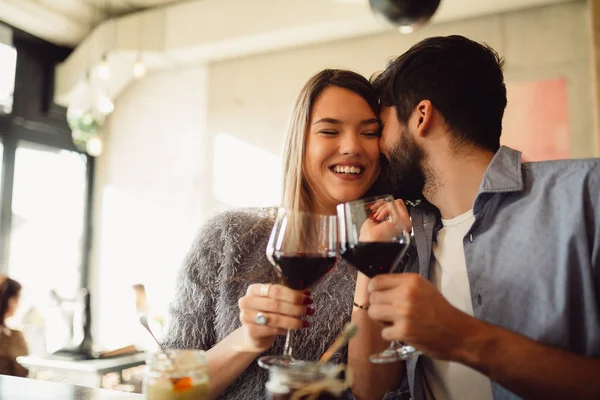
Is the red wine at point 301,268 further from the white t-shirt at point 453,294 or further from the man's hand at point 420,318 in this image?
the white t-shirt at point 453,294

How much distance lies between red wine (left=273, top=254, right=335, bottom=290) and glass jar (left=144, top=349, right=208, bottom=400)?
0.27m

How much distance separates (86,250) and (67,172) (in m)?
0.98

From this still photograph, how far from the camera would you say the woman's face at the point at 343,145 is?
5.82 ft

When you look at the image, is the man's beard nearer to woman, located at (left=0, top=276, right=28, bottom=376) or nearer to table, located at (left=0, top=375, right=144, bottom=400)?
table, located at (left=0, top=375, right=144, bottom=400)

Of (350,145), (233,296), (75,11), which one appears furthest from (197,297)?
(75,11)

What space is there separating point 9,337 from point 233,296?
8.26 feet

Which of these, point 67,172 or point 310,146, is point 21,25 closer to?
point 67,172

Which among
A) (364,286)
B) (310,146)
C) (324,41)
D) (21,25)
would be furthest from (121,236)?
(364,286)

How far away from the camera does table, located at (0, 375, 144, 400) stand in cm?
117

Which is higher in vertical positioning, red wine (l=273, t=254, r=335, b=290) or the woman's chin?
the woman's chin

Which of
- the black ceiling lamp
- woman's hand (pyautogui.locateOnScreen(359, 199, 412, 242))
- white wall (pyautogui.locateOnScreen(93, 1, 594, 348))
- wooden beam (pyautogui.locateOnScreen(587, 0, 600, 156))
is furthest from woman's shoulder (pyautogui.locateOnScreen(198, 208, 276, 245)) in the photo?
white wall (pyautogui.locateOnScreen(93, 1, 594, 348))

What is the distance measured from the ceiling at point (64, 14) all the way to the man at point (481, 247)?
4.08 meters

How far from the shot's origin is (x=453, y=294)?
1.52 metres

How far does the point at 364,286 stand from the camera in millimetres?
1351
